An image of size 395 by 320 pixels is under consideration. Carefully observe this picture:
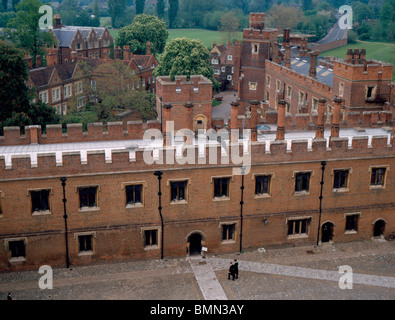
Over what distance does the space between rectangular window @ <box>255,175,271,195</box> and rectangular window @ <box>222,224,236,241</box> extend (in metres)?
2.72

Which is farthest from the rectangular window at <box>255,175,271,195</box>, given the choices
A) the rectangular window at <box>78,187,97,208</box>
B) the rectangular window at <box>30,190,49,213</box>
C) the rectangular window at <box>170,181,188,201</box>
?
the rectangular window at <box>30,190,49,213</box>

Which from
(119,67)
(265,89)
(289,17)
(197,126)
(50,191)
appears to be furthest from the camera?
(289,17)

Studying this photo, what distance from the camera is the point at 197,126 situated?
5256 cm

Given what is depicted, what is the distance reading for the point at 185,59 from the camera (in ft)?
249

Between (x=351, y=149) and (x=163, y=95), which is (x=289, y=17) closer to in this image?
Result: (x=163, y=95)

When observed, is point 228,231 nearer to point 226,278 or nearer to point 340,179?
point 226,278

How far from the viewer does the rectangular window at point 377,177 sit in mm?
34125

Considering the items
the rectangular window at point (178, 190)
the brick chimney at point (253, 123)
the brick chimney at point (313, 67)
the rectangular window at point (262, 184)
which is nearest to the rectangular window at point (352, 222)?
the rectangular window at point (262, 184)

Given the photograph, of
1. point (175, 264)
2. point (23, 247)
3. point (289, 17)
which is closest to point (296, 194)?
point (175, 264)

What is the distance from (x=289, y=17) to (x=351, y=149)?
12399 centimetres

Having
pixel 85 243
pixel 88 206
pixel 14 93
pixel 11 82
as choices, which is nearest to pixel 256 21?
pixel 14 93

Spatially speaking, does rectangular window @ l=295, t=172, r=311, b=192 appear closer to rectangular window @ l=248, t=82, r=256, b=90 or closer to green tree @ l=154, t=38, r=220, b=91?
rectangular window @ l=248, t=82, r=256, b=90

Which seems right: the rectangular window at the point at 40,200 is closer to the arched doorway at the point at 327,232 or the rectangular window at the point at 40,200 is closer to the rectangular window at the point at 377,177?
the arched doorway at the point at 327,232

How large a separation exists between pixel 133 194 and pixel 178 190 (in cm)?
274
